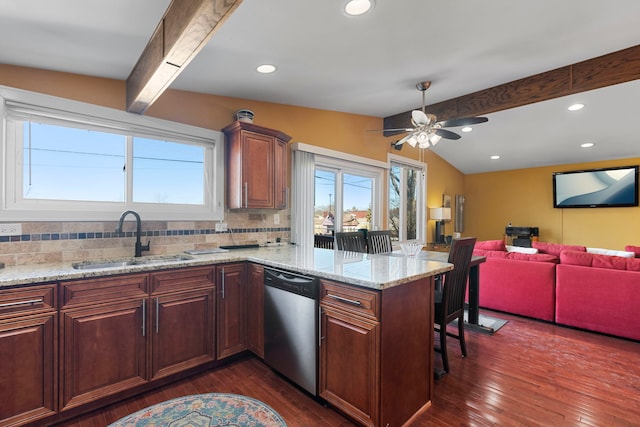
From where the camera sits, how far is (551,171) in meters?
6.95

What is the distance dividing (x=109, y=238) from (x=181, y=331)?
98 centimetres

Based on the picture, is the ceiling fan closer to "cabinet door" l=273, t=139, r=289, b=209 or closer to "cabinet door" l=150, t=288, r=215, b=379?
"cabinet door" l=273, t=139, r=289, b=209

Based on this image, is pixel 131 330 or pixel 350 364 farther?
pixel 131 330

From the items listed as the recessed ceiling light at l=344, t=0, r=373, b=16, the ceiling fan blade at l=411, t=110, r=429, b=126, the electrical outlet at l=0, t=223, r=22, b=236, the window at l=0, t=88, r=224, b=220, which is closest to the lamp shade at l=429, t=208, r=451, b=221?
the ceiling fan blade at l=411, t=110, r=429, b=126

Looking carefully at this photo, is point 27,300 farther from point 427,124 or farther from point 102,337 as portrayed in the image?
point 427,124

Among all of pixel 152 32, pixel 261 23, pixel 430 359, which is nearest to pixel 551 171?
pixel 430 359

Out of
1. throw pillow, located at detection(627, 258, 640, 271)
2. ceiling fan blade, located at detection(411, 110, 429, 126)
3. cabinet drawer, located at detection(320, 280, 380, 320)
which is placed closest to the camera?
cabinet drawer, located at detection(320, 280, 380, 320)

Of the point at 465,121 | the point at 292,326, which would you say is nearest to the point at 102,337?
the point at 292,326

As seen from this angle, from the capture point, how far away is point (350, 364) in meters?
→ 1.73

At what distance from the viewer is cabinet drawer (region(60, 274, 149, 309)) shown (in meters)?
1.80

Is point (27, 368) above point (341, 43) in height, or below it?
below

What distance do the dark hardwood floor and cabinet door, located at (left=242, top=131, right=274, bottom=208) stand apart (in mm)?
1491

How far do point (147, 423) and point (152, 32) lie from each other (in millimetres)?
2381

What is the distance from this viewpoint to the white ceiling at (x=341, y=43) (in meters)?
1.81
